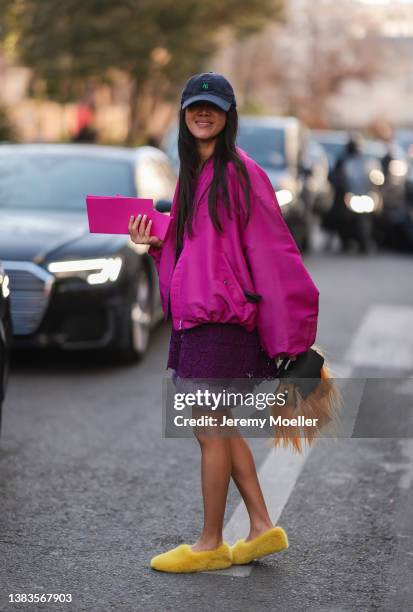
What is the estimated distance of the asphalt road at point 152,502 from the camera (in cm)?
458

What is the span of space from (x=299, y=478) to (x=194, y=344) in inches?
70.5

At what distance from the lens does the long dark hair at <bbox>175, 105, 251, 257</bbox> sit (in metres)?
4.52

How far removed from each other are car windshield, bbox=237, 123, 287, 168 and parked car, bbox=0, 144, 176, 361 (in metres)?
6.93

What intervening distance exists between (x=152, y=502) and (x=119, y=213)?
64.3 inches

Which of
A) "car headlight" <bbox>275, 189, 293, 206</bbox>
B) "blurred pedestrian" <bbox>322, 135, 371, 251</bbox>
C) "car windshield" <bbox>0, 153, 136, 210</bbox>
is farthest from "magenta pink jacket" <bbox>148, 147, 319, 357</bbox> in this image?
"blurred pedestrian" <bbox>322, 135, 371, 251</bbox>

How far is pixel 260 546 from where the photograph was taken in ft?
15.8

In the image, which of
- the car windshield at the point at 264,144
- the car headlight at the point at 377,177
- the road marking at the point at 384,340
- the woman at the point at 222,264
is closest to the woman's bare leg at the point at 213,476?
the woman at the point at 222,264

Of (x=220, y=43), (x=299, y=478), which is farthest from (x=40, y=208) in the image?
(x=220, y=43)

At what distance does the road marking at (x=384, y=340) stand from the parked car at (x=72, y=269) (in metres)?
1.60

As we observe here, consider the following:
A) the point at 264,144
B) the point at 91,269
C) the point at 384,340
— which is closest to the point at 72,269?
the point at 91,269

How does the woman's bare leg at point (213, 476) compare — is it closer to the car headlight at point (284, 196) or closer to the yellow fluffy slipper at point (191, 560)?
the yellow fluffy slipper at point (191, 560)

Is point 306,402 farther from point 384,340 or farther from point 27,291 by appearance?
point 384,340

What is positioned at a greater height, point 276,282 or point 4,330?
point 276,282

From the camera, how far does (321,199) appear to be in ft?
66.4
